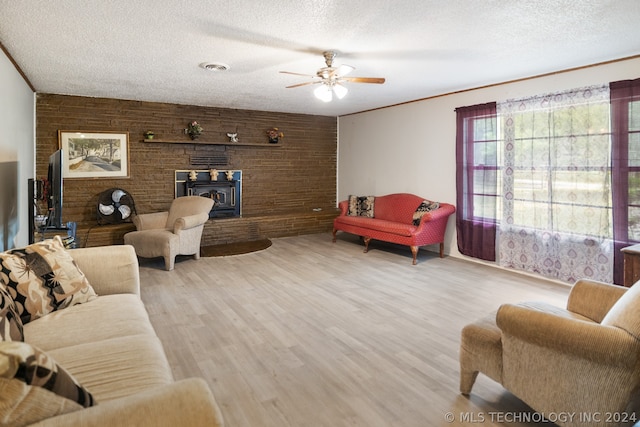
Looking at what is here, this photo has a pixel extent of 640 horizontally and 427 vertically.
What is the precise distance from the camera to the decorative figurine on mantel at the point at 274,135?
7098 millimetres

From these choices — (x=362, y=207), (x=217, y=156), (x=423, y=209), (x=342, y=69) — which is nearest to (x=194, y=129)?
(x=217, y=156)

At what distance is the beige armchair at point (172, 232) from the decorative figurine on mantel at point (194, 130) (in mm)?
1274

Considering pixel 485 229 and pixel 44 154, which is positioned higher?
pixel 44 154

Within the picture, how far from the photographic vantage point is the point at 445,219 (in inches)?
214

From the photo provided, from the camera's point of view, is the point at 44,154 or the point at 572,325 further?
the point at 44,154

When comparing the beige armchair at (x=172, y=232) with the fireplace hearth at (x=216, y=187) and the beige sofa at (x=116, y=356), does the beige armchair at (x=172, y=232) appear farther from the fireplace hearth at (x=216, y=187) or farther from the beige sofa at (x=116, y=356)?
the beige sofa at (x=116, y=356)

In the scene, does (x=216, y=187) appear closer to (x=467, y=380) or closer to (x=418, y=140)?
(x=418, y=140)

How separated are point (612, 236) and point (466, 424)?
2.96 meters

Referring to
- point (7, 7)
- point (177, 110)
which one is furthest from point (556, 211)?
point (177, 110)

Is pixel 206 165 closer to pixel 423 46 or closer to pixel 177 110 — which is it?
pixel 177 110

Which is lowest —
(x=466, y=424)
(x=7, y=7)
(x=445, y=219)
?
(x=466, y=424)

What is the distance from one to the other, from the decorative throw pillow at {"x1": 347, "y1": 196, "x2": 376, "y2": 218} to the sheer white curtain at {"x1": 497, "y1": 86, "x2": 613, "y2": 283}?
86.3 inches

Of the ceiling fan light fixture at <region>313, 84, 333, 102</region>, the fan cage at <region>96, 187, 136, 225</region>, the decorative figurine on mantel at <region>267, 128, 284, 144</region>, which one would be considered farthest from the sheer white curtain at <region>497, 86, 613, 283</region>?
the fan cage at <region>96, 187, 136, 225</region>

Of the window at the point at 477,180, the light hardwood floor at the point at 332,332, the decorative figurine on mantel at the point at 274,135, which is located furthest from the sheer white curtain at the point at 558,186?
the decorative figurine on mantel at the point at 274,135
